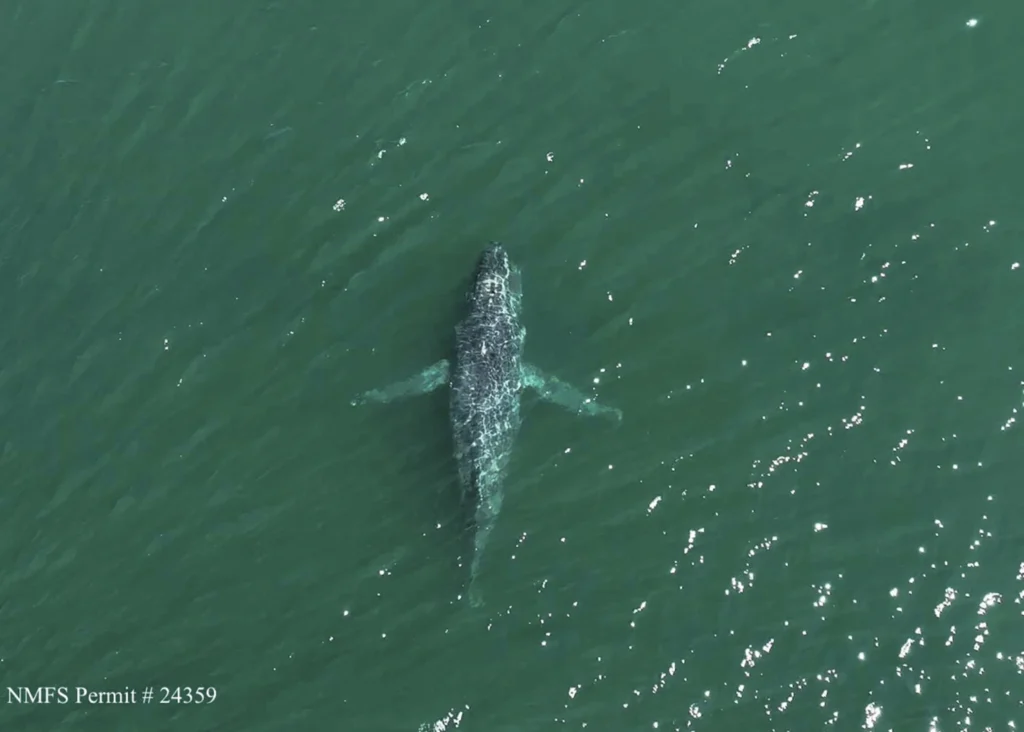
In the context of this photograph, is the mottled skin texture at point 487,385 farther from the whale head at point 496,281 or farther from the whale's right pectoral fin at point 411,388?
the whale's right pectoral fin at point 411,388

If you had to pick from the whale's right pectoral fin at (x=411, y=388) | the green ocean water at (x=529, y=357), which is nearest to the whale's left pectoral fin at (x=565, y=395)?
the green ocean water at (x=529, y=357)

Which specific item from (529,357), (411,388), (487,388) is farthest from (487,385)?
(411,388)

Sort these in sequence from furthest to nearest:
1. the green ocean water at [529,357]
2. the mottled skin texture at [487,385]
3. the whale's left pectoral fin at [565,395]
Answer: the whale's left pectoral fin at [565,395], the mottled skin texture at [487,385], the green ocean water at [529,357]

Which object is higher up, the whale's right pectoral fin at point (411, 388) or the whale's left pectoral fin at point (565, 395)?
the whale's right pectoral fin at point (411, 388)

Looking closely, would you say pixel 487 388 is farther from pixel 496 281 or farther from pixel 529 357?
pixel 496 281

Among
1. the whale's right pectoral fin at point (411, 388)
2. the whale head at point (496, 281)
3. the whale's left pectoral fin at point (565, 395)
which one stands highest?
the whale head at point (496, 281)

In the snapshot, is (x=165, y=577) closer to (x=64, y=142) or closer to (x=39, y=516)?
(x=39, y=516)

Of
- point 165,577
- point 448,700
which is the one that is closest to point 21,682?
point 165,577
